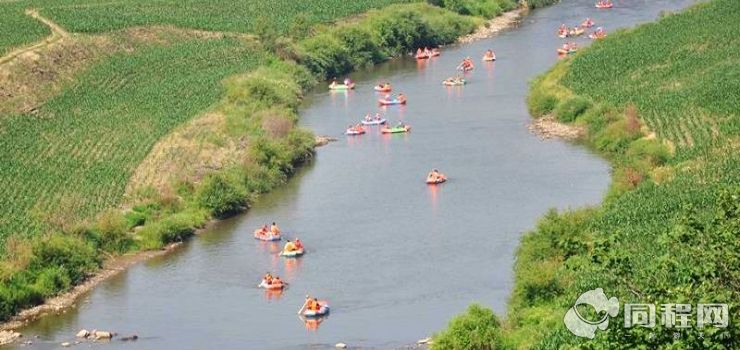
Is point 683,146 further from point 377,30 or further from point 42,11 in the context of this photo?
point 42,11

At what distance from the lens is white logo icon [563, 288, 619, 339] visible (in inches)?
1163

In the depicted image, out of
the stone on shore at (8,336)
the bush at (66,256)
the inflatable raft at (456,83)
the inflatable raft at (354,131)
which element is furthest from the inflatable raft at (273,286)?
the inflatable raft at (456,83)

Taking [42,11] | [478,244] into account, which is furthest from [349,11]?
[478,244]

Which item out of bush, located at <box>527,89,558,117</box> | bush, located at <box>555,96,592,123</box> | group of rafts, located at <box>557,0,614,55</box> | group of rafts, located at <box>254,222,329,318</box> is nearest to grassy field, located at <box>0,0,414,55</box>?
group of rafts, located at <box>557,0,614,55</box>

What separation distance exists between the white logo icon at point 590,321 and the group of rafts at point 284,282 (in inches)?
695

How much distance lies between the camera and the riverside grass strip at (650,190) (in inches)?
1223

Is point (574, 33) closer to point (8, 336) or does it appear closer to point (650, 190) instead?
point (650, 190)

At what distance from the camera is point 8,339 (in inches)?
2040

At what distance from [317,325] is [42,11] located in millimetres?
59835

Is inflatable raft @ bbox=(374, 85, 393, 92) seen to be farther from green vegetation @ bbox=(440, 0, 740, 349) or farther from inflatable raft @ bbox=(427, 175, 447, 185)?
→ inflatable raft @ bbox=(427, 175, 447, 185)

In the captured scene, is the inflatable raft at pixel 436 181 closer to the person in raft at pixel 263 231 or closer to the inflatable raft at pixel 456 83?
the person in raft at pixel 263 231

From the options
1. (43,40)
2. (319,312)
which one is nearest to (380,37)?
(43,40)

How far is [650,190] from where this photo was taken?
60000mm

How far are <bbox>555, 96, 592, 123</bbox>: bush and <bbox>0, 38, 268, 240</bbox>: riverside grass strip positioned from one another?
17900 mm
